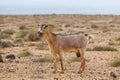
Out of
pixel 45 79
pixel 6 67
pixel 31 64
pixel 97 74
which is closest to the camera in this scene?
pixel 45 79

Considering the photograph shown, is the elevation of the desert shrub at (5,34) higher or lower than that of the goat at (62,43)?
lower

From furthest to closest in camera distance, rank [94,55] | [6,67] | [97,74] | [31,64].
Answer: [94,55] < [31,64] < [6,67] < [97,74]

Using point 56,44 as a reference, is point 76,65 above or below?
below

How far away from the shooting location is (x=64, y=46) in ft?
57.6

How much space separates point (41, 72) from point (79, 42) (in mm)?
2053

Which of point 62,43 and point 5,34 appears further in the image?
point 5,34

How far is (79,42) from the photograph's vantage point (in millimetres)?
17719

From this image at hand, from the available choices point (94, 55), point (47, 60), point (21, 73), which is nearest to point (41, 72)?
point (21, 73)

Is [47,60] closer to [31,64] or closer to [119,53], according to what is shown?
[31,64]

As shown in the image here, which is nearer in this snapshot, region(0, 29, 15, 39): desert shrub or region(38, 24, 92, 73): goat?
region(38, 24, 92, 73): goat

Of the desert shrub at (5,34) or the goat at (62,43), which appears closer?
the goat at (62,43)

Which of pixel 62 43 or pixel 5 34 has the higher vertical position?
pixel 62 43

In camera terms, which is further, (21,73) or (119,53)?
(119,53)

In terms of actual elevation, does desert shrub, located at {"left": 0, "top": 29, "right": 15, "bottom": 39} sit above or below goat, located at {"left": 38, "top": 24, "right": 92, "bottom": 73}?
below
